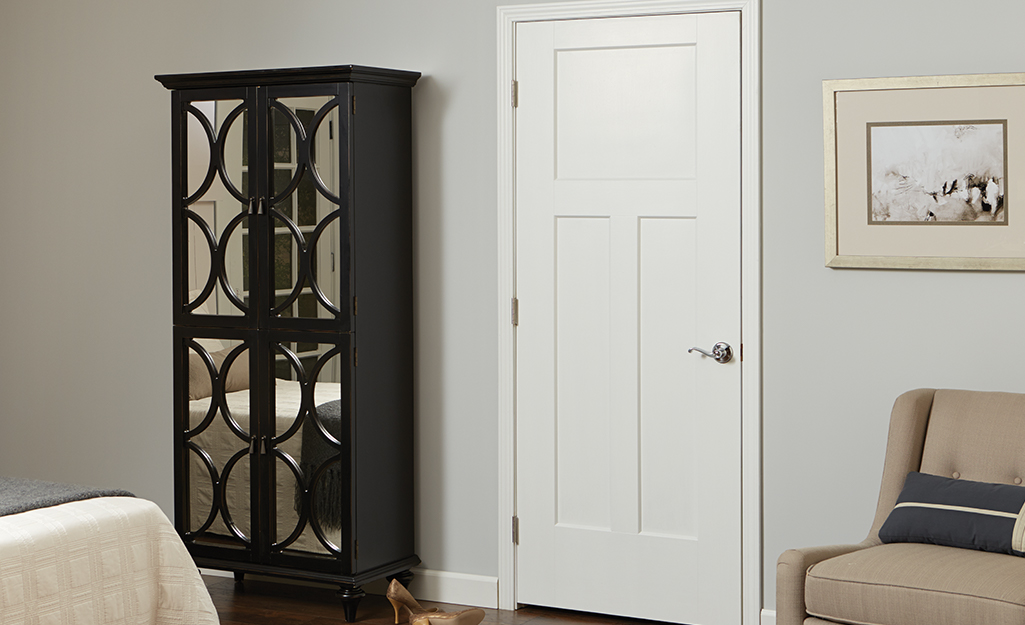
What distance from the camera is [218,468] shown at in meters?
3.93

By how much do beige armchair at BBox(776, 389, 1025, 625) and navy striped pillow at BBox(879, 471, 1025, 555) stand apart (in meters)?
0.03

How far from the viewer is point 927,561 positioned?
271 cm

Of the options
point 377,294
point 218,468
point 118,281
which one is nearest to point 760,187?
point 377,294

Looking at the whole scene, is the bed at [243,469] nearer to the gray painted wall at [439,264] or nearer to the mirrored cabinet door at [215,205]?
the mirrored cabinet door at [215,205]

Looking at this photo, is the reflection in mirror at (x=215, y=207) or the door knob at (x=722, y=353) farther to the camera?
the reflection in mirror at (x=215, y=207)

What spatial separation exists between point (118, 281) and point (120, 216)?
270 mm

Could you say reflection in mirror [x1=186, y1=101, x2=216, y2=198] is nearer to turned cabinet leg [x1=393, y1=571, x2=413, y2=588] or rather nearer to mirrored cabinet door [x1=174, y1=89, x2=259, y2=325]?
mirrored cabinet door [x1=174, y1=89, x2=259, y2=325]

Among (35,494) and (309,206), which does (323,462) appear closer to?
(309,206)

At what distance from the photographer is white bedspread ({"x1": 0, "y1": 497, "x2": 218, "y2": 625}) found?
2.63 meters

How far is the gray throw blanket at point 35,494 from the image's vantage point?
2.81 meters

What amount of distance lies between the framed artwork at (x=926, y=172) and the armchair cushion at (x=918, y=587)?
957mm

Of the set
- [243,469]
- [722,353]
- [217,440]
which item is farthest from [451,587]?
[722,353]

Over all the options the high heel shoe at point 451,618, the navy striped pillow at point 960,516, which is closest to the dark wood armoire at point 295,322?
the high heel shoe at point 451,618

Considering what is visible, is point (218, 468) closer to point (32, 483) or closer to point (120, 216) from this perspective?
point (32, 483)
